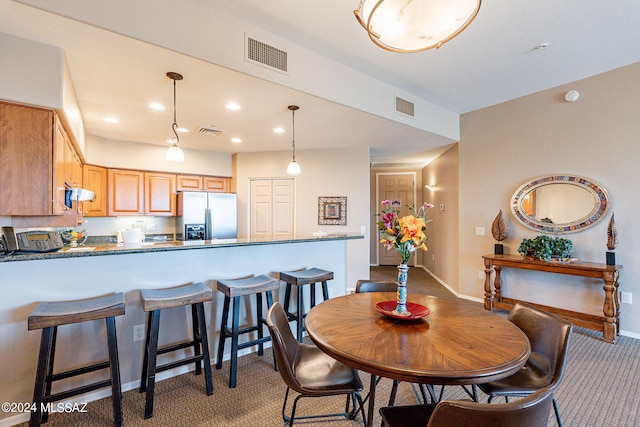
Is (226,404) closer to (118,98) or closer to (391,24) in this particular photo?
(391,24)

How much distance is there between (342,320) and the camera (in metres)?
1.57

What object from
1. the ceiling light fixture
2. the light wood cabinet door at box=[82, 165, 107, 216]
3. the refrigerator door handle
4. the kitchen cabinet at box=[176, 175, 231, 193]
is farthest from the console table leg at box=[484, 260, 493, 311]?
the light wood cabinet door at box=[82, 165, 107, 216]

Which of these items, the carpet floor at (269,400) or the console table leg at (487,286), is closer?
the carpet floor at (269,400)

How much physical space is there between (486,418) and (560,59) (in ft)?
12.2

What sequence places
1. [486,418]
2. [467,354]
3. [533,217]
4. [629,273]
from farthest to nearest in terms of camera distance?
[533,217], [629,273], [467,354], [486,418]

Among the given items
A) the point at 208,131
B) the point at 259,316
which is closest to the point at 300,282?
the point at 259,316

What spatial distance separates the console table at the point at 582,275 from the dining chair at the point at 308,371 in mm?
2870

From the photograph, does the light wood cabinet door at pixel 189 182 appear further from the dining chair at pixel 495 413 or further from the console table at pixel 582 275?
the dining chair at pixel 495 413

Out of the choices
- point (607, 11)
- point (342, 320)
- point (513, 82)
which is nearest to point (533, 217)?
point (513, 82)

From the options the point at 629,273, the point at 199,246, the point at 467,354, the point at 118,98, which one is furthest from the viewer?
the point at 629,273

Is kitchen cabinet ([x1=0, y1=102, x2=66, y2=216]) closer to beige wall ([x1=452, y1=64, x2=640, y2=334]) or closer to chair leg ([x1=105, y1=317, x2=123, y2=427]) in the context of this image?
chair leg ([x1=105, y1=317, x2=123, y2=427])

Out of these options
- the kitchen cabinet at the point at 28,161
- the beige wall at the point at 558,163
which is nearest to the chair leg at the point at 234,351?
the kitchen cabinet at the point at 28,161

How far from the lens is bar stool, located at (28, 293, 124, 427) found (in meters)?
1.57

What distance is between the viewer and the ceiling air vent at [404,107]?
357 centimetres
